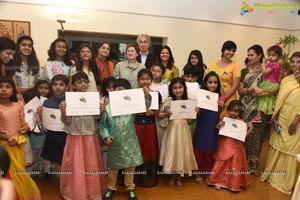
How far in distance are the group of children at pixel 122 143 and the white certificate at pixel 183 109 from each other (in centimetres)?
8

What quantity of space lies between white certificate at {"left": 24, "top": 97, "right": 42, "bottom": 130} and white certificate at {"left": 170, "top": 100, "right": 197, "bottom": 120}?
4.59ft

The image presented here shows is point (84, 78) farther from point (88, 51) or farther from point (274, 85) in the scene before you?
point (274, 85)

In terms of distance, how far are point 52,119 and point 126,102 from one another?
30.5 inches

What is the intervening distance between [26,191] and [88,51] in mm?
1521

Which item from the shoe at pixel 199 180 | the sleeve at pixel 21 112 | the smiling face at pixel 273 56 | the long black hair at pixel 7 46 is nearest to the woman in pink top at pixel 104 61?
the long black hair at pixel 7 46

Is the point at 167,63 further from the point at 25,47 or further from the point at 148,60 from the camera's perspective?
the point at 25,47

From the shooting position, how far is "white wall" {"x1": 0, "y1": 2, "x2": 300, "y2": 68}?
449 centimetres

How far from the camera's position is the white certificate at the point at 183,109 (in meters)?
2.57

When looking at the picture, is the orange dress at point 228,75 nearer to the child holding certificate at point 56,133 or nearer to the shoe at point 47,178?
the child holding certificate at point 56,133

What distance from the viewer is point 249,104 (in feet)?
10.0

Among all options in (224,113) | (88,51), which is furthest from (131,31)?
(224,113)

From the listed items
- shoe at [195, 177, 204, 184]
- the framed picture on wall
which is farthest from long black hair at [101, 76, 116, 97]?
the framed picture on wall

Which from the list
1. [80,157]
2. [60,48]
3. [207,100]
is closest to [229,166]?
[207,100]

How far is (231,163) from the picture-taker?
2.75 metres
